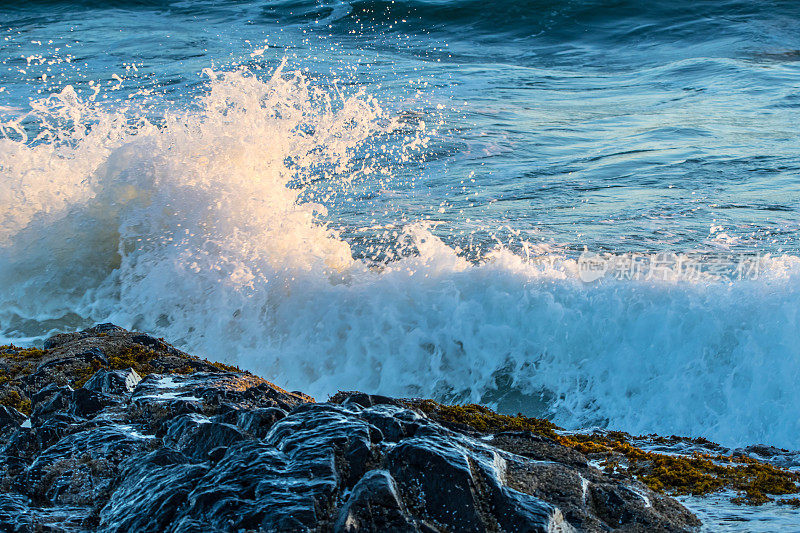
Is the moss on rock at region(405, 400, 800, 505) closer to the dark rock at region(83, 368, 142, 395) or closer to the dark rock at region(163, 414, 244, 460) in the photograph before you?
the dark rock at region(163, 414, 244, 460)

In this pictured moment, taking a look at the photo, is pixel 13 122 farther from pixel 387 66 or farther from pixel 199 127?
pixel 387 66

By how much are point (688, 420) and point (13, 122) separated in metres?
12.1

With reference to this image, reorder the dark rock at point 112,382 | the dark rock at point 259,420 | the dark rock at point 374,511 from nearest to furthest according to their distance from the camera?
the dark rock at point 374,511 < the dark rock at point 259,420 < the dark rock at point 112,382

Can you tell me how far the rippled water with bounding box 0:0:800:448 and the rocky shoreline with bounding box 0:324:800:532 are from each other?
1.81m

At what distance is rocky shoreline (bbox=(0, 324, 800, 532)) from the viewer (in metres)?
2.71

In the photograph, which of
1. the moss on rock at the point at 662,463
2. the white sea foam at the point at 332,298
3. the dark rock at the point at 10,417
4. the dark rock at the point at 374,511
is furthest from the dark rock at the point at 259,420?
the white sea foam at the point at 332,298

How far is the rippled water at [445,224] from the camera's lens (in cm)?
596

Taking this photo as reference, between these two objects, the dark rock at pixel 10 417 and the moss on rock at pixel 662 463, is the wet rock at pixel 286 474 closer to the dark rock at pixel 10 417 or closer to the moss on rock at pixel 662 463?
the dark rock at pixel 10 417

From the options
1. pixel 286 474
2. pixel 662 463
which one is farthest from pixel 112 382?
pixel 662 463

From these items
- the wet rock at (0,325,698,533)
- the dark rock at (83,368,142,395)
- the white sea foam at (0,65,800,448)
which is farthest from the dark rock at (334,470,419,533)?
the white sea foam at (0,65,800,448)

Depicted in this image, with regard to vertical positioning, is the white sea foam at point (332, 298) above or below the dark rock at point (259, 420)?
below

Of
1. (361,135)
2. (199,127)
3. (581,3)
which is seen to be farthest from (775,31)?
(199,127)

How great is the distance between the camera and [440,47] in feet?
62.1

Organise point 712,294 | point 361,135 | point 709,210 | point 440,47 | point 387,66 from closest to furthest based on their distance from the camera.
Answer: point 712,294, point 709,210, point 361,135, point 387,66, point 440,47
